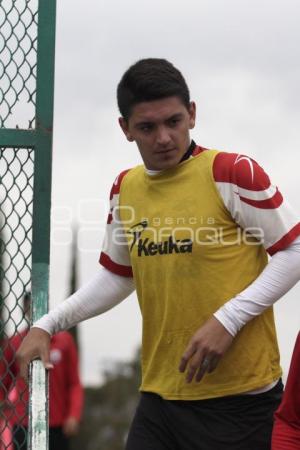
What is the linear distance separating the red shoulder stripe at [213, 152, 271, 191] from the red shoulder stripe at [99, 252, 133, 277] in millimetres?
643

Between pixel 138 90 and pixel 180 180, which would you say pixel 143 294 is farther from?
pixel 138 90

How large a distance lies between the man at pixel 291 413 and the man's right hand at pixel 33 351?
0.91 m

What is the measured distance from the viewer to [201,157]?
465 centimetres

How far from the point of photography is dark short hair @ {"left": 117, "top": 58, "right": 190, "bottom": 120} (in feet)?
15.2

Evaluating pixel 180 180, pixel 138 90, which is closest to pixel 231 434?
pixel 180 180

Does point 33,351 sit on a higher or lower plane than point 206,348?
lower

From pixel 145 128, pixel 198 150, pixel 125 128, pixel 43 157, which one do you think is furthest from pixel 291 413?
pixel 43 157

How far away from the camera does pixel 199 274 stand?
4570 millimetres

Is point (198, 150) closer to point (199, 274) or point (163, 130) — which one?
point (163, 130)

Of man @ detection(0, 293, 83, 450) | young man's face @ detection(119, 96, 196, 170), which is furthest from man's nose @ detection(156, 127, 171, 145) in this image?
man @ detection(0, 293, 83, 450)

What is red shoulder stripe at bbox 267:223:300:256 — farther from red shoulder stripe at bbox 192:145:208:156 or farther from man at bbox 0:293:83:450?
man at bbox 0:293:83:450

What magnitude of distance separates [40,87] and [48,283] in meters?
0.77

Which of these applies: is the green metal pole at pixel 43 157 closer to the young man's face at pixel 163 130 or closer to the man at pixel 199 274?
the man at pixel 199 274

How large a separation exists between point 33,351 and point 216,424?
0.71 m
